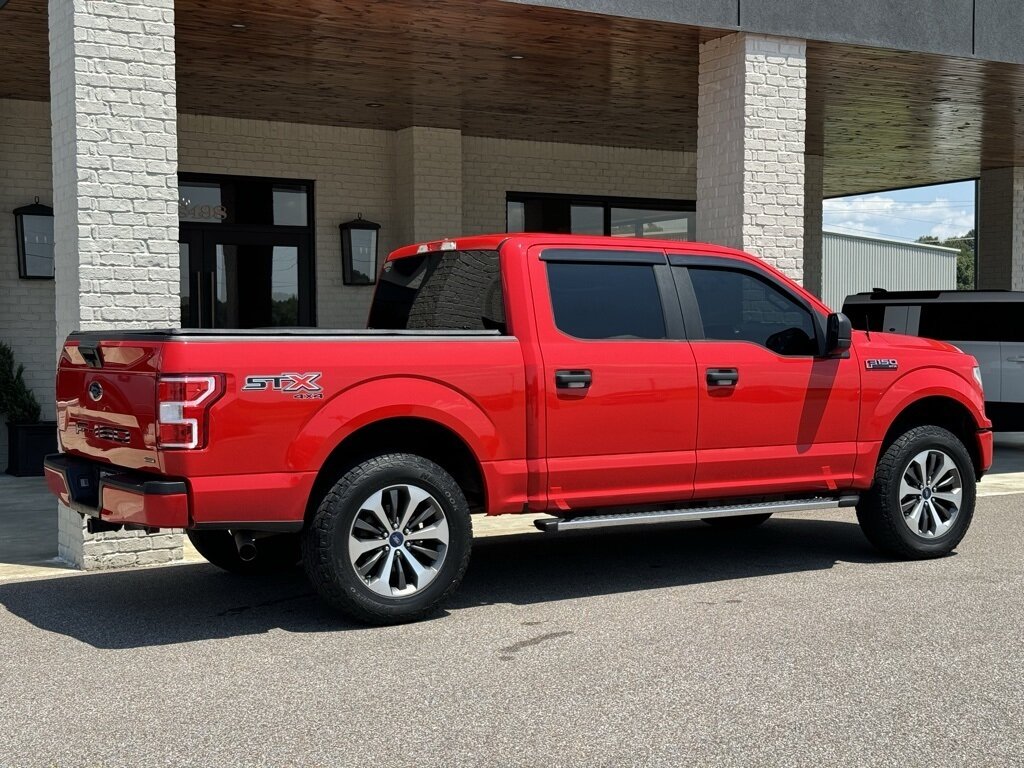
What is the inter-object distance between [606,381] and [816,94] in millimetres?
7928

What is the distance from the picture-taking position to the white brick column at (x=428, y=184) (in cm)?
1605

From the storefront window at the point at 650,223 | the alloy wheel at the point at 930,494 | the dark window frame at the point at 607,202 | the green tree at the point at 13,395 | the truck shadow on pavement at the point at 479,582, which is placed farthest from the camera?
the storefront window at the point at 650,223

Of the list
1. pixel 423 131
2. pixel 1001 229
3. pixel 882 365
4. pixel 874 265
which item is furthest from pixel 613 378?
pixel 874 265

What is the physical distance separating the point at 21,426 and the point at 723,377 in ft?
29.1

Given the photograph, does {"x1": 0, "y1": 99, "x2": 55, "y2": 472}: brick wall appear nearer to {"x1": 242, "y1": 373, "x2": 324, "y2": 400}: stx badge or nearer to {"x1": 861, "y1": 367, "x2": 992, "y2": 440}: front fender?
{"x1": 242, "y1": 373, "x2": 324, "y2": 400}: stx badge

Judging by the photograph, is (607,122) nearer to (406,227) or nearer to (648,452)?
(406,227)

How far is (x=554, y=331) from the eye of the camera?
7.32 meters

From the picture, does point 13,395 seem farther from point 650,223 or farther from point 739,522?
point 650,223

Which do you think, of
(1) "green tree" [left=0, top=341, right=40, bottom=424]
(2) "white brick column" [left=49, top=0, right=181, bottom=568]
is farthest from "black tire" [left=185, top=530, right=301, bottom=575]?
(1) "green tree" [left=0, top=341, right=40, bottom=424]

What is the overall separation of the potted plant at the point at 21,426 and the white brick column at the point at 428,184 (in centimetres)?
484

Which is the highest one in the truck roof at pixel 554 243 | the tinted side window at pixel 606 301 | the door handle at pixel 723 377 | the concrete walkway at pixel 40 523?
the truck roof at pixel 554 243

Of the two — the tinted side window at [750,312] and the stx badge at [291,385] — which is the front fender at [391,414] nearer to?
the stx badge at [291,385]

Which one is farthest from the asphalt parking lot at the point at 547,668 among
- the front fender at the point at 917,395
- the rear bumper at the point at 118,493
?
the front fender at the point at 917,395

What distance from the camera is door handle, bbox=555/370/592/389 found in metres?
7.22
